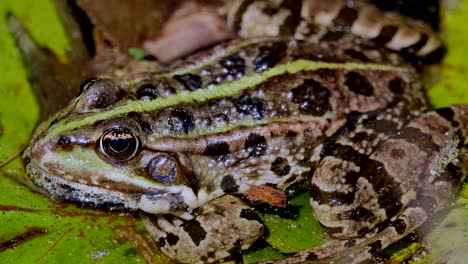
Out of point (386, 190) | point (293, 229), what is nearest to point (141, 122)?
point (293, 229)

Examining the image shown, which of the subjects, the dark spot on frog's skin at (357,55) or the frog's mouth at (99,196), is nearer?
the frog's mouth at (99,196)

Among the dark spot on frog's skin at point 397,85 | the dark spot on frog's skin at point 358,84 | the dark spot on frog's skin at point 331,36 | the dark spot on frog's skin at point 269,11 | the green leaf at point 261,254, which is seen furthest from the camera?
the dark spot on frog's skin at point 269,11

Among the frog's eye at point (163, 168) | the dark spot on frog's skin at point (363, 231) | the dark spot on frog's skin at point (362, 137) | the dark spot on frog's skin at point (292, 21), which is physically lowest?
the dark spot on frog's skin at point (363, 231)

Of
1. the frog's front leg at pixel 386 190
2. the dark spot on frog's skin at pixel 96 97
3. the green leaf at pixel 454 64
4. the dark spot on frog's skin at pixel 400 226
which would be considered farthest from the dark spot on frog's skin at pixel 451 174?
the dark spot on frog's skin at pixel 96 97

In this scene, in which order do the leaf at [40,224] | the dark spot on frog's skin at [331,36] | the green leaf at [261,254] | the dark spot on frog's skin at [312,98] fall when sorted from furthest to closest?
the dark spot on frog's skin at [331,36]
the dark spot on frog's skin at [312,98]
the green leaf at [261,254]
the leaf at [40,224]

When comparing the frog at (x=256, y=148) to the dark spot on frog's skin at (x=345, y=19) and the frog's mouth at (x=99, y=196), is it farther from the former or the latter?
the dark spot on frog's skin at (x=345, y=19)

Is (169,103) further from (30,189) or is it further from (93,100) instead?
(30,189)

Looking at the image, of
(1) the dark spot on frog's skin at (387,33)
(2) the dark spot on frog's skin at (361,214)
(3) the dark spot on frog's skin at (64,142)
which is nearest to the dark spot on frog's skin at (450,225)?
(2) the dark spot on frog's skin at (361,214)

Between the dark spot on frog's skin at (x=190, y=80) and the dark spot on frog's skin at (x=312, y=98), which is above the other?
the dark spot on frog's skin at (x=190, y=80)
